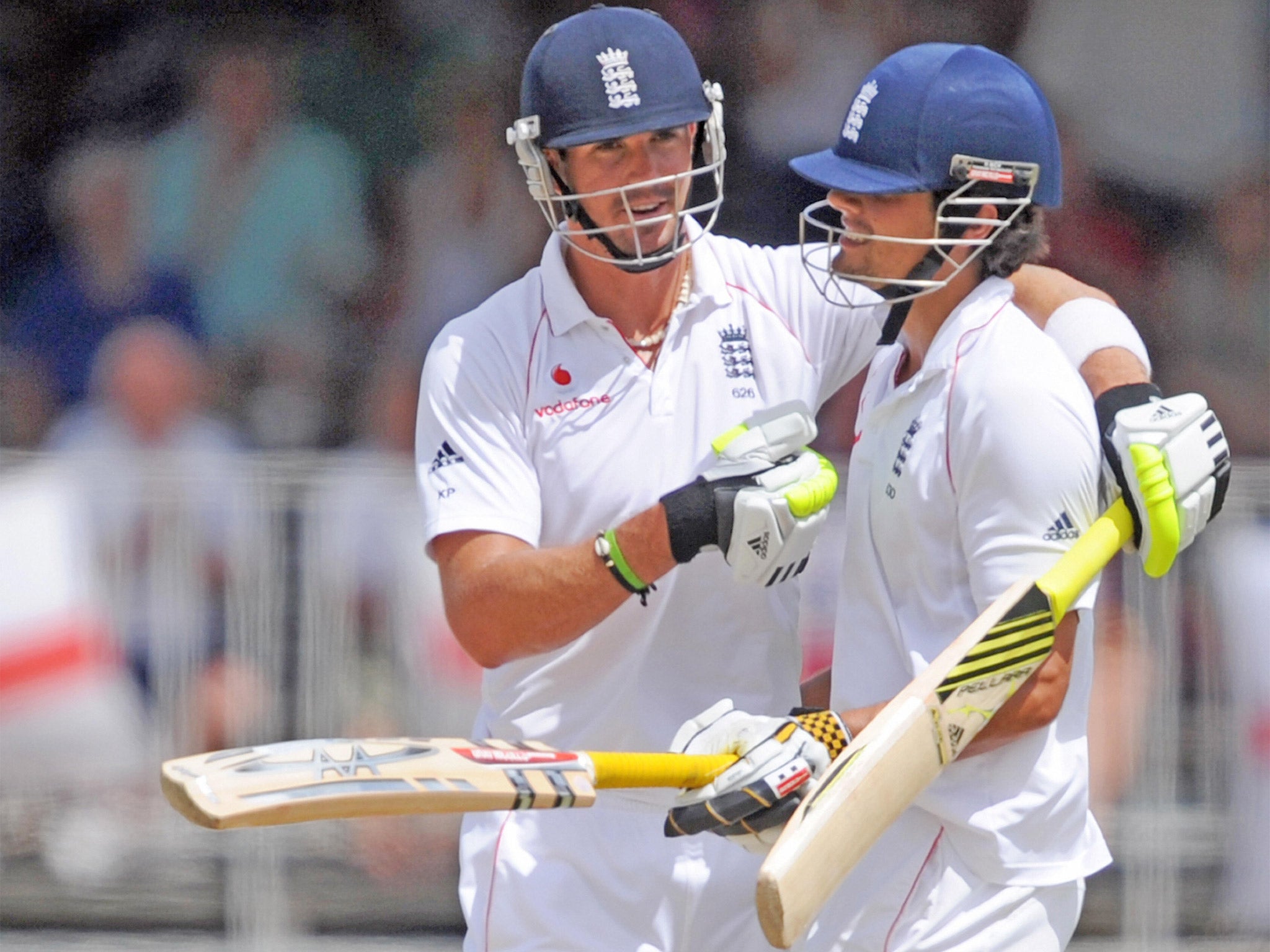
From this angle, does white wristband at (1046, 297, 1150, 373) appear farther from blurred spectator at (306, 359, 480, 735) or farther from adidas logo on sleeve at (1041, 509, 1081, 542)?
blurred spectator at (306, 359, 480, 735)

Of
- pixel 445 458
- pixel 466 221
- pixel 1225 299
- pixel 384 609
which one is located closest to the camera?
pixel 445 458

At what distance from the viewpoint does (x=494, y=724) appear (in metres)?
2.97

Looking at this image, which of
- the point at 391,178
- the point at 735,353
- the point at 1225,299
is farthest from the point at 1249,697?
the point at 391,178

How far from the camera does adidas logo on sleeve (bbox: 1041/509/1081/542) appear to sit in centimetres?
241

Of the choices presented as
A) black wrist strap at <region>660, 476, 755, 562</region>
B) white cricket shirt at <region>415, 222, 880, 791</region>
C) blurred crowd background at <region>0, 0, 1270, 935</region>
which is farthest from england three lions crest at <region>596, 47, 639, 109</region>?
blurred crowd background at <region>0, 0, 1270, 935</region>

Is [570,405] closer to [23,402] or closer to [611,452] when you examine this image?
[611,452]

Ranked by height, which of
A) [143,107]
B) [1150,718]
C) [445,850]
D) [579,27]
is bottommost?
[445,850]

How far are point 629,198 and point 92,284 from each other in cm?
273

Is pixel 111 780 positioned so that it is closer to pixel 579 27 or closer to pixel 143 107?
pixel 143 107

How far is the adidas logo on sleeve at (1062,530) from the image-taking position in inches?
95.0

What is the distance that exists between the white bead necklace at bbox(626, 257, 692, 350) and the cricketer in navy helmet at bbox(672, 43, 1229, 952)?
13.6 inches

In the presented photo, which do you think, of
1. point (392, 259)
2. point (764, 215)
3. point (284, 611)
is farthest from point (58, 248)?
point (764, 215)

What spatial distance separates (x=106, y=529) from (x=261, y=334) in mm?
887

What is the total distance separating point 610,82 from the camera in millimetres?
2807
